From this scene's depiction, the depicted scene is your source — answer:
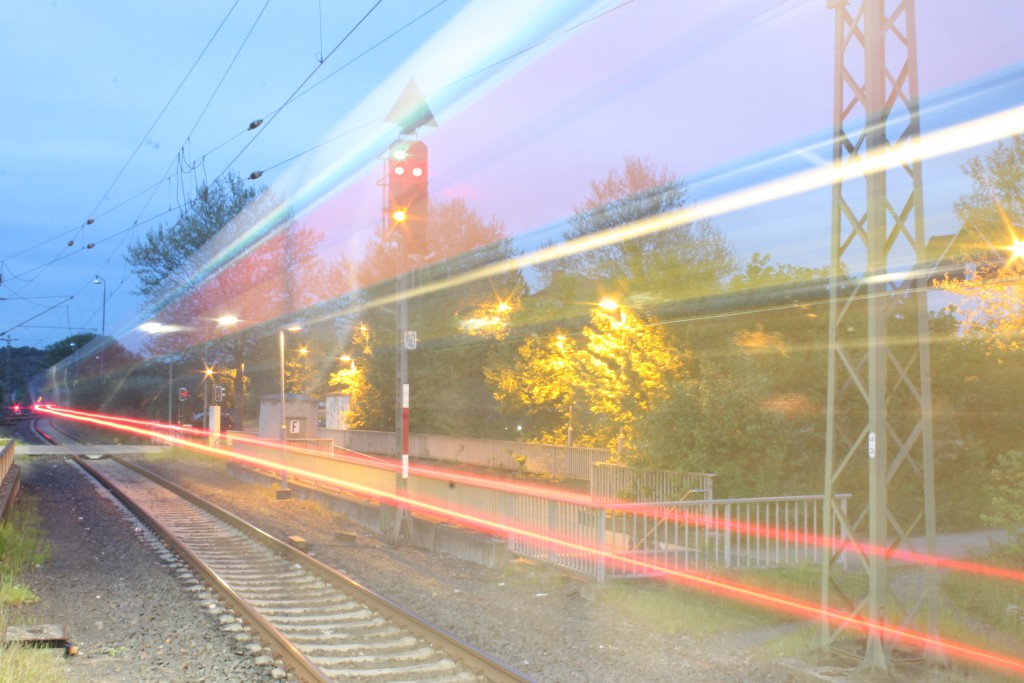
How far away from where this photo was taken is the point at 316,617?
10516mm

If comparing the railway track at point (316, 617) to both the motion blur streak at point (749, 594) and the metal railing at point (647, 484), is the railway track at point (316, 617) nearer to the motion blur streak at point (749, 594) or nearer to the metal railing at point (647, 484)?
the motion blur streak at point (749, 594)

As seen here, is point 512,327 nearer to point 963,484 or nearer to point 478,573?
point 963,484

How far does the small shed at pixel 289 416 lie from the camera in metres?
32.9

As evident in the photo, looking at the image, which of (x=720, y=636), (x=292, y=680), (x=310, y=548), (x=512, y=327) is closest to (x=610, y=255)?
(x=512, y=327)

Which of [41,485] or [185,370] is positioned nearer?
[41,485]

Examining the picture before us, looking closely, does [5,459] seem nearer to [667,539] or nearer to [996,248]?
[667,539]

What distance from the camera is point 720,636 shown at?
967cm

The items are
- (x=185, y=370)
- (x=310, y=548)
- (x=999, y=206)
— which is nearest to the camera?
(x=310, y=548)

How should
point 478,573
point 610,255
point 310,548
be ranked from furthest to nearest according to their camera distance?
point 610,255
point 310,548
point 478,573

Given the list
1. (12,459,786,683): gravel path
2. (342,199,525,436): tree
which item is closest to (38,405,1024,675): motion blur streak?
(12,459,786,683): gravel path

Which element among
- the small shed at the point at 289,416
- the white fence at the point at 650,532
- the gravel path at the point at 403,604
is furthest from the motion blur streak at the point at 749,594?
the small shed at the point at 289,416

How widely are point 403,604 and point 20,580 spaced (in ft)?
18.4

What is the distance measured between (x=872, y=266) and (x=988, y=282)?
32.1ft

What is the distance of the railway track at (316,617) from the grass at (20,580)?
2.09m
